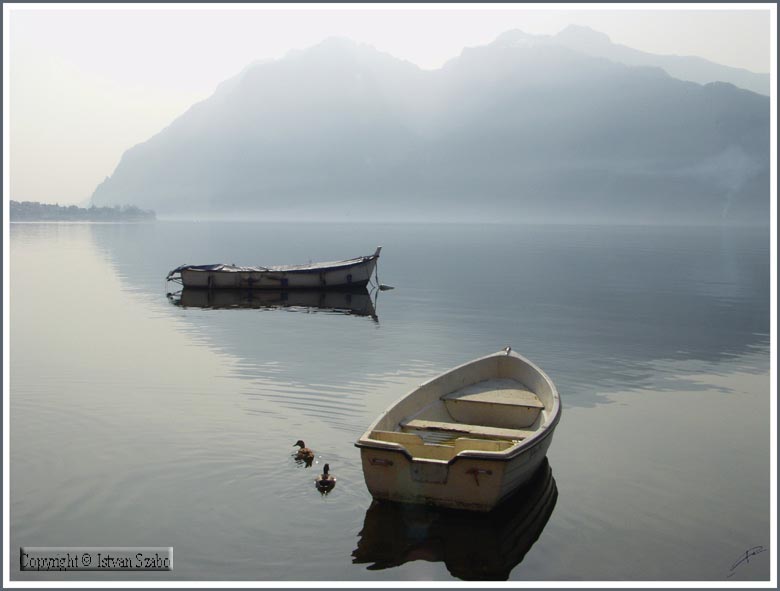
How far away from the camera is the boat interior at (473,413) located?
1478 centimetres

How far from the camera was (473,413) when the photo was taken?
719 inches

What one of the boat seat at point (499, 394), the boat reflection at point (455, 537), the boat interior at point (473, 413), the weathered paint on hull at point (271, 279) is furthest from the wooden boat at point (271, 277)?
the boat reflection at point (455, 537)

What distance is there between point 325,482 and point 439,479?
2594 millimetres

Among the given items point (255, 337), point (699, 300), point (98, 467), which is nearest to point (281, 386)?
point (98, 467)

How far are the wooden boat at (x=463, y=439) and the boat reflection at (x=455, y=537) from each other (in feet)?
1.05

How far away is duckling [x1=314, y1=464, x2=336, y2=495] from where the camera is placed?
583 inches

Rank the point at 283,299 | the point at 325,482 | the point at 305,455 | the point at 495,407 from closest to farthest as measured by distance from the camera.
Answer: the point at 325,482
the point at 305,455
the point at 495,407
the point at 283,299

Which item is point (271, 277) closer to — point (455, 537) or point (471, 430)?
point (471, 430)

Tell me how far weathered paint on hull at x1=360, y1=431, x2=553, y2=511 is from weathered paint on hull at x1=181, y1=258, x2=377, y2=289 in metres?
38.6

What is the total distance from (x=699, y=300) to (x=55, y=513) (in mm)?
45327
